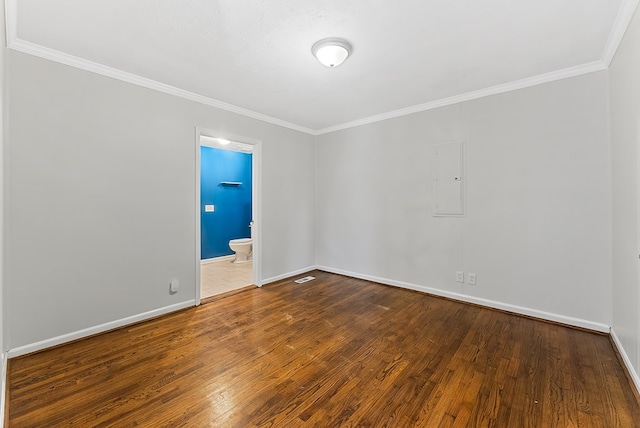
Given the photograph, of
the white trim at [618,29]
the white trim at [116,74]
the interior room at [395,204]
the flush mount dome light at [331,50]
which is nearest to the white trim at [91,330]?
the interior room at [395,204]

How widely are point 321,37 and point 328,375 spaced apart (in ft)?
8.19

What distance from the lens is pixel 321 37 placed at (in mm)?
2119

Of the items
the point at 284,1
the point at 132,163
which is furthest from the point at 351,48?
the point at 132,163

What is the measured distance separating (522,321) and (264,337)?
2563 mm

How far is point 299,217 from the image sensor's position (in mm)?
4629

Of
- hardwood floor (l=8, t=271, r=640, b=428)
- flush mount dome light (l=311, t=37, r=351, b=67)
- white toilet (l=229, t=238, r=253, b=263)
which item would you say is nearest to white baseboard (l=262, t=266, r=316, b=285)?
hardwood floor (l=8, t=271, r=640, b=428)

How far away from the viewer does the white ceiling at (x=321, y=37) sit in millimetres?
1819

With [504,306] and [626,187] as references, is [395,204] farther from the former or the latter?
[626,187]

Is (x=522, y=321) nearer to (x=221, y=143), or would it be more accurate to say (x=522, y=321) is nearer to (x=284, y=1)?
(x=284, y=1)

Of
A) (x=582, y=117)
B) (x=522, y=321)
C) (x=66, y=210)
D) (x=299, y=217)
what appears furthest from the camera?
(x=299, y=217)

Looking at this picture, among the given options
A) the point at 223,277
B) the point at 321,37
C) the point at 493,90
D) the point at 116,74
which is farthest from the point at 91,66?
the point at 493,90

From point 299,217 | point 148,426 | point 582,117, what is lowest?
point 148,426

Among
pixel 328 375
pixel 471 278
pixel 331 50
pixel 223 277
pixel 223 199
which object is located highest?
pixel 331 50

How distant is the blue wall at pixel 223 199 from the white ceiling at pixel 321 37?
2.60 m
